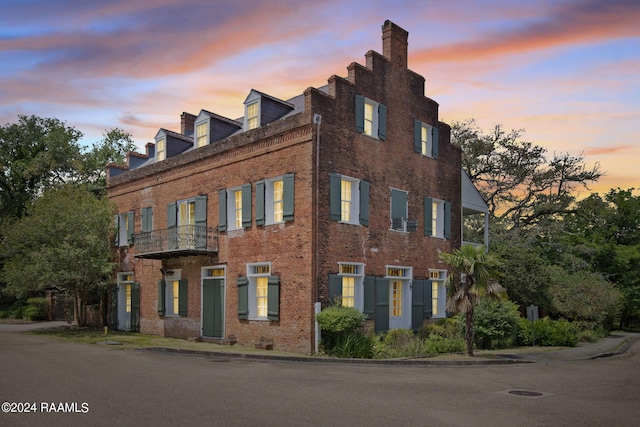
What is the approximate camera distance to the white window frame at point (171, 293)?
25625 mm

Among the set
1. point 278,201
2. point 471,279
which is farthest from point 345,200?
point 471,279

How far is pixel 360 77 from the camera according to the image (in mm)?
21828

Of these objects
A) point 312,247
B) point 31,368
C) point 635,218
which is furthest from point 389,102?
point 635,218

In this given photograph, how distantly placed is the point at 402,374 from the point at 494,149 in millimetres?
29156

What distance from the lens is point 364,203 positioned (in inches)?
840

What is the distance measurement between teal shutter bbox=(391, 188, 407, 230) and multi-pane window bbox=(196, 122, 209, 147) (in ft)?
28.2

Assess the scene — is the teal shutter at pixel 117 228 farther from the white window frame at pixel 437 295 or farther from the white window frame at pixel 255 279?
the white window frame at pixel 437 295

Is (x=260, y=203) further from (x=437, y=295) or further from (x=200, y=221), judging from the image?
(x=437, y=295)

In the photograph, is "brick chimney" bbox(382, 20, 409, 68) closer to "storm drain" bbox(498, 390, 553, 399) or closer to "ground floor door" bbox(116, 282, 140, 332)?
"storm drain" bbox(498, 390, 553, 399)

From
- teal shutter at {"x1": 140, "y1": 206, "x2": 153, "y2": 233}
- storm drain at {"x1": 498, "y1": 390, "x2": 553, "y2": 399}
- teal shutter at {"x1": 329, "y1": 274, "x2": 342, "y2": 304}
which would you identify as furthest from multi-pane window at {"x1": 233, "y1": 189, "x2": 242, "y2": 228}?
storm drain at {"x1": 498, "y1": 390, "x2": 553, "y2": 399}

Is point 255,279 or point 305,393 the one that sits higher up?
point 255,279

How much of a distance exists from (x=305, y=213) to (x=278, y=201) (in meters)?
1.85

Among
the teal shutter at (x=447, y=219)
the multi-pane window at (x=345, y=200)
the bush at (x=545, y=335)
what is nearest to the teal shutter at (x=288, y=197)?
the multi-pane window at (x=345, y=200)

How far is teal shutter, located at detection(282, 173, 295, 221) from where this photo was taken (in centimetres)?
2020
